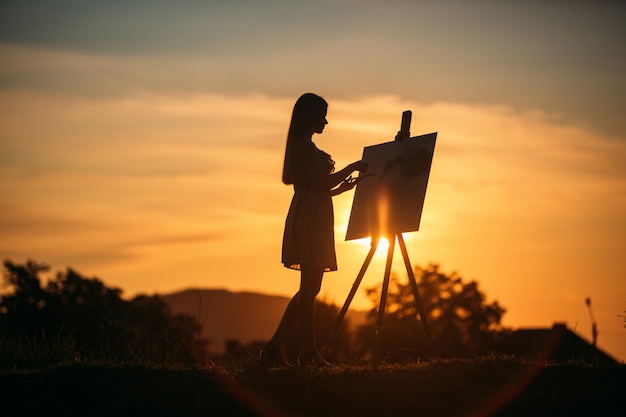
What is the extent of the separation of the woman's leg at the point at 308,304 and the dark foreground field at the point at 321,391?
0.49 m

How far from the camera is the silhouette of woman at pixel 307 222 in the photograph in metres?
11.0

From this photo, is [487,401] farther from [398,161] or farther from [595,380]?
[398,161]

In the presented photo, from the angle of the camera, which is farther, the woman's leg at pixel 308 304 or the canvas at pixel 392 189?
the canvas at pixel 392 189

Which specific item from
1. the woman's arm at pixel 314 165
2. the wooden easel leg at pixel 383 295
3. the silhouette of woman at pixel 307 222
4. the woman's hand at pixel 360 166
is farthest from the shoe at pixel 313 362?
the woman's hand at pixel 360 166

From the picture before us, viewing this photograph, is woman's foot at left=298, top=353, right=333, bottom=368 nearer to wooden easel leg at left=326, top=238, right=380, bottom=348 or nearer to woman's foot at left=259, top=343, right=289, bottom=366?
woman's foot at left=259, top=343, right=289, bottom=366

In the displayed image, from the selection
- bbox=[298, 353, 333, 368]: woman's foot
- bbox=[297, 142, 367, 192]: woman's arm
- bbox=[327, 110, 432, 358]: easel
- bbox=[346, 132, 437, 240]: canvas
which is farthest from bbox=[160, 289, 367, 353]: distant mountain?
bbox=[297, 142, 367, 192]: woman's arm

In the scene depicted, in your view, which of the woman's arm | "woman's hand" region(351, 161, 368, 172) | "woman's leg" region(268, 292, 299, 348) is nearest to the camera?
the woman's arm

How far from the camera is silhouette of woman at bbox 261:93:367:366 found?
1098 cm

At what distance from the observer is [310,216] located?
36.7ft

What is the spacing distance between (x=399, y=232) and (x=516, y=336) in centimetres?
3308

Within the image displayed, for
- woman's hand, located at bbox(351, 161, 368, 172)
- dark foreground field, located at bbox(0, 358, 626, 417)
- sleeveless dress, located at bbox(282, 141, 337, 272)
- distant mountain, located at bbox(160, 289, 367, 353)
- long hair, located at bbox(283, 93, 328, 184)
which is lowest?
dark foreground field, located at bbox(0, 358, 626, 417)

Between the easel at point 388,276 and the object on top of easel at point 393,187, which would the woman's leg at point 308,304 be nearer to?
the easel at point 388,276

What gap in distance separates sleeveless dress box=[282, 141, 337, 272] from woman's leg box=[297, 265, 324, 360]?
108 millimetres

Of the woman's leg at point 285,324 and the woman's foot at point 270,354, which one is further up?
the woman's leg at point 285,324
